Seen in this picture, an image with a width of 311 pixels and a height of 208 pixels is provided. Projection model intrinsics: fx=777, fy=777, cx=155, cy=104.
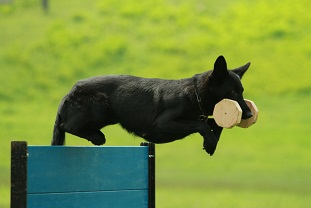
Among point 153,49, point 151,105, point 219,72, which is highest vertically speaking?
point 153,49

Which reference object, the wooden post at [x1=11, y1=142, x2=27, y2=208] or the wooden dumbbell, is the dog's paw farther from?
the wooden post at [x1=11, y1=142, x2=27, y2=208]

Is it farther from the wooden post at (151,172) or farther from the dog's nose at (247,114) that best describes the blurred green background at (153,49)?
the dog's nose at (247,114)

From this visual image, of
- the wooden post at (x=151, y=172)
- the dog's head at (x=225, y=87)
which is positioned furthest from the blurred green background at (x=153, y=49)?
the dog's head at (x=225, y=87)

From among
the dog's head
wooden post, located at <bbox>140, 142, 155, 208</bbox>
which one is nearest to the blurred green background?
wooden post, located at <bbox>140, 142, 155, 208</bbox>

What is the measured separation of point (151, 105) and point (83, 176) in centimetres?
59

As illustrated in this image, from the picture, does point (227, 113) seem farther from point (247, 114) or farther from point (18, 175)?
point (18, 175)

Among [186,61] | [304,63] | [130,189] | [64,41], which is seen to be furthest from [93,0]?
[130,189]

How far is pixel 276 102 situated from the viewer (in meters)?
15.4

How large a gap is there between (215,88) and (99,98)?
0.71 meters

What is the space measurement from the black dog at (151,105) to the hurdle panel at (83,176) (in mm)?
205

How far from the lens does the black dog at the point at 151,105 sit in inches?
168

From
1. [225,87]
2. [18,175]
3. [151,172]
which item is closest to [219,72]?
[225,87]

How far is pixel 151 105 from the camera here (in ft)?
14.8

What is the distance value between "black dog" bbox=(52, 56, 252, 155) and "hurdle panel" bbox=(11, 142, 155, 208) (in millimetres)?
205
